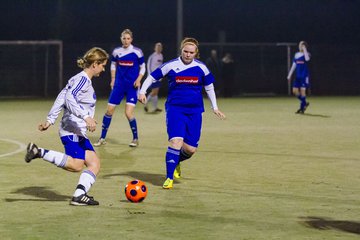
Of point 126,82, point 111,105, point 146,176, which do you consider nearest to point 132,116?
point 111,105

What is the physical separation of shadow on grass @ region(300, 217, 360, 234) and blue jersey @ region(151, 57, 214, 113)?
295 cm

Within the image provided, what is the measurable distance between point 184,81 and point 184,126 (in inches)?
23.5

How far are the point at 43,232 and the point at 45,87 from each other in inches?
1115

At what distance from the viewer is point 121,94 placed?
16328 millimetres

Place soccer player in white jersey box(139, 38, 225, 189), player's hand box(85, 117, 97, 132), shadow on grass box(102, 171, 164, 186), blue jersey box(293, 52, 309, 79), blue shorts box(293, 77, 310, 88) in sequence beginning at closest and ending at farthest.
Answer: player's hand box(85, 117, 97, 132), soccer player in white jersey box(139, 38, 225, 189), shadow on grass box(102, 171, 164, 186), blue shorts box(293, 77, 310, 88), blue jersey box(293, 52, 309, 79)

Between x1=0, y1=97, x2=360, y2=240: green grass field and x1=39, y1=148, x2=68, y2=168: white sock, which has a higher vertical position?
x1=39, y1=148, x2=68, y2=168: white sock

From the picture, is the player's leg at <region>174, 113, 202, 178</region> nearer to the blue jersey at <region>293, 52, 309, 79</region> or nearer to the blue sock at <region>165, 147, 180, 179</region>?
the blue sock at <region>165, 147, 180, 179</region>

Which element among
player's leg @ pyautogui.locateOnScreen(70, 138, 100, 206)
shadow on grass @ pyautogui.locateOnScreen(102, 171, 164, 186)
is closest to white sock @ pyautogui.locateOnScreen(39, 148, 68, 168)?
player's leg @ pyautogui.locateOnScreen(70, 138, 100, 206)

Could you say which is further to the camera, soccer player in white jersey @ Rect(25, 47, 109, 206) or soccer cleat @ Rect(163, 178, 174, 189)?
soccer cleat @ Rect(163, 178, 174, 189)

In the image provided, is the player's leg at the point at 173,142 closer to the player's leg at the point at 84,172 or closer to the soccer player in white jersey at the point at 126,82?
the player's leg at the point at 84,172

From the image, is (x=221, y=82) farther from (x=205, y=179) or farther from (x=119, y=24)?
(x=205, y=179)

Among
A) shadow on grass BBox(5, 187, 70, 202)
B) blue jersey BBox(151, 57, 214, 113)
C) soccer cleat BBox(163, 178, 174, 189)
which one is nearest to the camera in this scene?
shadow on grass BBox(5, 187, 70, 202)

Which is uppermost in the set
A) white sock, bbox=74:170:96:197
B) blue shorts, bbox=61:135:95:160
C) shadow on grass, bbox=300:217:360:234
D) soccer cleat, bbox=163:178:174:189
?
blue shorts, bbox=61:135:95:160

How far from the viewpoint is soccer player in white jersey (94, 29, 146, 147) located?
53.2 feet
